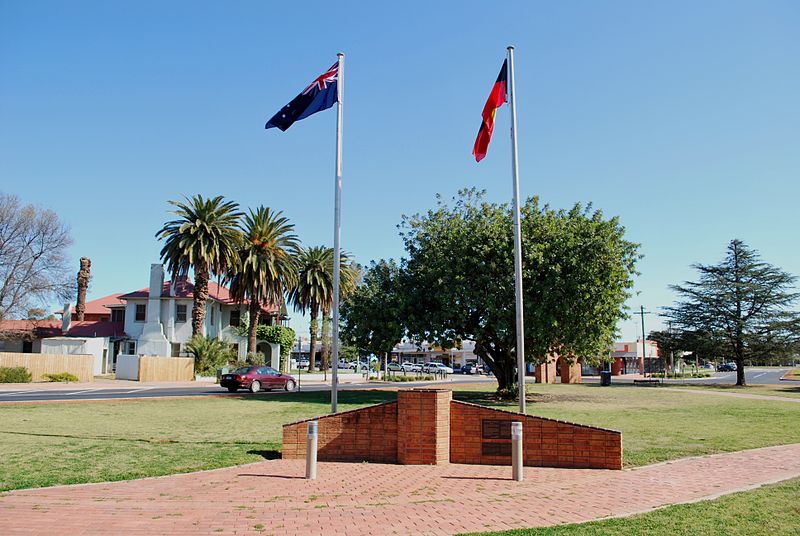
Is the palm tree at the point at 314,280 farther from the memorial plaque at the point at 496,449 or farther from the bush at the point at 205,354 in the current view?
the memorial plaque at the point at 496,449

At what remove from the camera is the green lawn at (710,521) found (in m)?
6.29

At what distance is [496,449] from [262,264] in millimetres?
38783

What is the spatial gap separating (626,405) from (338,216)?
650 inches

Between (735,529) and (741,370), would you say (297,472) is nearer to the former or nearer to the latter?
(735,529)

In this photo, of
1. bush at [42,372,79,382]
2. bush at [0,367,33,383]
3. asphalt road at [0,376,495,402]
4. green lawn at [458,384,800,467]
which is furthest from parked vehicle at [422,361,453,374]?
bush at [0,367,33,383]

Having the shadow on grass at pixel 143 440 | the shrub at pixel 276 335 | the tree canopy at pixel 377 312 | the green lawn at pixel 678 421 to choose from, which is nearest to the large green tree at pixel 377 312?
the tree canopy at pixel 377 312

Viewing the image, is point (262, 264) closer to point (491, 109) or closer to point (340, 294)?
point (340, 294)

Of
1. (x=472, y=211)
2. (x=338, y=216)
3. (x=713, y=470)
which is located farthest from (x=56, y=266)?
(x=713, y=470)

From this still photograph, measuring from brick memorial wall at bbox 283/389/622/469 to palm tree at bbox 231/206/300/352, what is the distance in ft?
121

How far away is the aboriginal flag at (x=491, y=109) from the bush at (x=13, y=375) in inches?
1341

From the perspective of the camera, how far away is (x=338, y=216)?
47.1ft

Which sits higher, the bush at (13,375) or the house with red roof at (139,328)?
the house with red roof at (139,328)

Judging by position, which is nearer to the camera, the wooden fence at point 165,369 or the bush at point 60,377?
the bush at point 60,377

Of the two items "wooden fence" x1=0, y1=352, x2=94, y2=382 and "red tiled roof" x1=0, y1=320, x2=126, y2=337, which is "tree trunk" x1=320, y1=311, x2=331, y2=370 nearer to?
"red tiled roof" x1=0, y1=320, x2=126, y2=337
